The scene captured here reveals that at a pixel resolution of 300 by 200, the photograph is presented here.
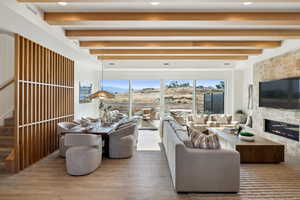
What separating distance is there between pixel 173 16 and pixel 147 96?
6930mm

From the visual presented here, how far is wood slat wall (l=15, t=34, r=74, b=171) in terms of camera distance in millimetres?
4340

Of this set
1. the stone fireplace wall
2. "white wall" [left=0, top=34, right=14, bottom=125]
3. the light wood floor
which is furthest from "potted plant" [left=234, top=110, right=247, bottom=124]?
"white wall" [left=0, top=34, right=14, bottom=125]

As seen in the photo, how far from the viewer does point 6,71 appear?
554cm

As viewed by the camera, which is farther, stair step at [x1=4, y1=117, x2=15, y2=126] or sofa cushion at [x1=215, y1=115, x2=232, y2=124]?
sofa cushion at [x1=215, y1=115, x2=232, y2=124]

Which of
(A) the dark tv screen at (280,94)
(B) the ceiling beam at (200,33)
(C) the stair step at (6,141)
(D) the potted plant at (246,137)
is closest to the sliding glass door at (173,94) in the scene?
(A) the dark tv screen at (280,94)

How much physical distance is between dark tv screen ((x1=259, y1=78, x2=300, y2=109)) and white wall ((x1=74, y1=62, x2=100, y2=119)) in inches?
242

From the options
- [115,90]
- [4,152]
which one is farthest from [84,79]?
[4,152]

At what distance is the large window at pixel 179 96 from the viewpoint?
10.6 metres

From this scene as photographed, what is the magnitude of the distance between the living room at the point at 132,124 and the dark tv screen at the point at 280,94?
0.03 metres

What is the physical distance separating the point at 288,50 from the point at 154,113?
6.19 metres

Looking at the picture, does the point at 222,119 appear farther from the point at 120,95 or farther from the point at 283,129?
the point at 120,95

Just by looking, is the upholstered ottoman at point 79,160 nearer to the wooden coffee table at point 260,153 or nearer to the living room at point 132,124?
the living room at point 132,124

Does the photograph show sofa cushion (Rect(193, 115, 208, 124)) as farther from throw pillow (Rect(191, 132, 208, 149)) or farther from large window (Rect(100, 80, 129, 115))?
throw pillow (Rect(191, 132, 208, 149))

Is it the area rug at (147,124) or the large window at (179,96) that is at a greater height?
the large window at (179,96)
